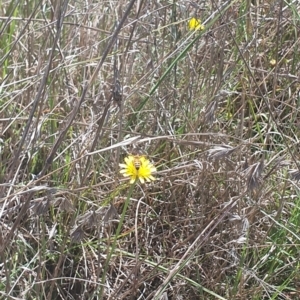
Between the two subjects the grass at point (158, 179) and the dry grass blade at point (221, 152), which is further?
the grass at point (158, 179)

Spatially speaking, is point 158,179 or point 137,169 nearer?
point 137,169

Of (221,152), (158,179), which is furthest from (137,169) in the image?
(158,179)

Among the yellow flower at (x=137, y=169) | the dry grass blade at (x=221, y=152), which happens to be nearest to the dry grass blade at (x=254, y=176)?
the dry grass blade at (x=221, y=152)

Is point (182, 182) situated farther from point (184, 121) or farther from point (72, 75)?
point (72, 75)

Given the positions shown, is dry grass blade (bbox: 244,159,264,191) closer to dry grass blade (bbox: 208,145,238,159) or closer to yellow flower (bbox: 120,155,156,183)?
dry grass blade (bbox: 208,145,238,159)

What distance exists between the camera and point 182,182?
1244mm

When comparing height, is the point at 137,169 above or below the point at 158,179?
above

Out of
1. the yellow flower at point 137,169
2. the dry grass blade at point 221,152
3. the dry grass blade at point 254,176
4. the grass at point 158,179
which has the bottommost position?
the grass at point 158,179

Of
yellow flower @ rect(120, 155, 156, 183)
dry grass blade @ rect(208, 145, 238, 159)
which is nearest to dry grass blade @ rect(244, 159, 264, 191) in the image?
dry grass blade @ rect(208, 145, 238, 159)

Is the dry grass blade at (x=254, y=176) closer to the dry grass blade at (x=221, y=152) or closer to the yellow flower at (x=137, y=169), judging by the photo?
the dry grass blade at (x=221, y=152)

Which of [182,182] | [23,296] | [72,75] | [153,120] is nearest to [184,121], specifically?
[153,120]

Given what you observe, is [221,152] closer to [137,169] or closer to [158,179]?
[137,169]

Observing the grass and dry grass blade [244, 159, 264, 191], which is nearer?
dry grass blade [244, 159, 264, 191]

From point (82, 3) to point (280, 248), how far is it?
2.81 ft
